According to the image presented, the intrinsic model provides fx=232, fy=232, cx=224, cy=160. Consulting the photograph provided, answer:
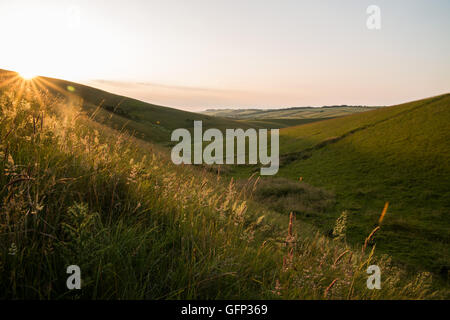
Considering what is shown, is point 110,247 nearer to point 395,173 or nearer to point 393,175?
point 393,175

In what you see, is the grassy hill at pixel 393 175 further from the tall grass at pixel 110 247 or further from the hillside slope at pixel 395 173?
the tall grass at pixel 110 247

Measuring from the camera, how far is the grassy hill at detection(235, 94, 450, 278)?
11.5 metres

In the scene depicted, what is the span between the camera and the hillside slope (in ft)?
37.9

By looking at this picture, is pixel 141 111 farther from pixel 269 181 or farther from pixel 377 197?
pixel 377 197

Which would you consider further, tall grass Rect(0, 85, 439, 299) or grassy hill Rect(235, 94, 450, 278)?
grassy hill Rect(235, 94, 450, 278)

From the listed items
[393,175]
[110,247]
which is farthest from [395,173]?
[110,247]

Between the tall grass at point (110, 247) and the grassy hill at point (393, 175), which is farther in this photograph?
the grassy hill at point (393, 175)

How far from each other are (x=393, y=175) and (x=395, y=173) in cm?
47

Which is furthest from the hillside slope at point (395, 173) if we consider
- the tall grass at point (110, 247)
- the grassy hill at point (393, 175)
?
the tall grass at point (110, 247)

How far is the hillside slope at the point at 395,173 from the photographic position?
11.5m

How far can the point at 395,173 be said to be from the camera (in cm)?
1973

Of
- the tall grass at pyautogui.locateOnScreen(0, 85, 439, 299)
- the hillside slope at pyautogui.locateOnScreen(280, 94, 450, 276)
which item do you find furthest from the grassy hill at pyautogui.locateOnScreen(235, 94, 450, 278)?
the tall grass at pyautogui.locateOnScreen(0, 85, 439, 299)

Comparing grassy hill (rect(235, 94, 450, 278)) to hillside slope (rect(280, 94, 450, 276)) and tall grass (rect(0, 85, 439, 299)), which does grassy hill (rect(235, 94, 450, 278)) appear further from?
tall grass (rect(0, 85, 439, 299))
